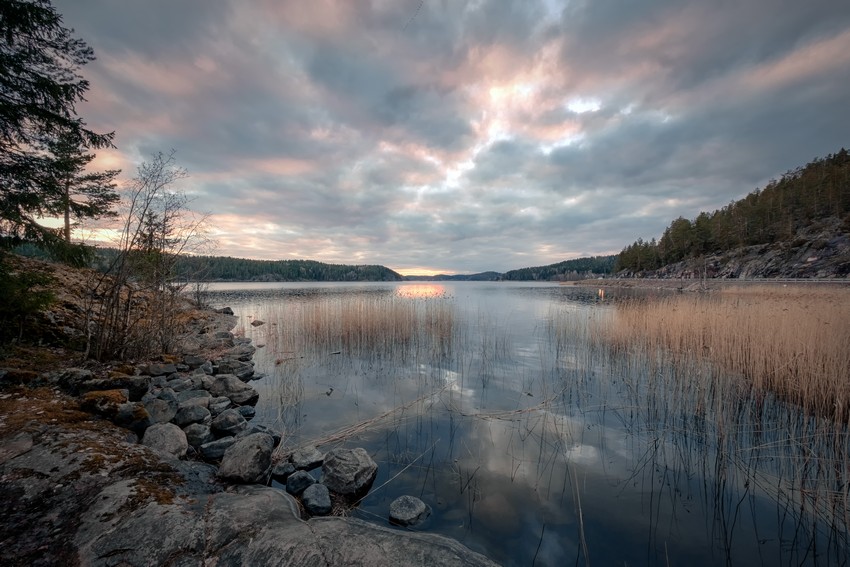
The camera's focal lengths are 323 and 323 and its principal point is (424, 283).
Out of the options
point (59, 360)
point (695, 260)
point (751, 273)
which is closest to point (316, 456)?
point (59, 360)

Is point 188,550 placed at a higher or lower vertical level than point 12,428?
lower

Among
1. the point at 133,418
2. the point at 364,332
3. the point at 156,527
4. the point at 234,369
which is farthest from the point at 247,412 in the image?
the point at 364,332

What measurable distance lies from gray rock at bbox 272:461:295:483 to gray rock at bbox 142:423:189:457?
131 cm

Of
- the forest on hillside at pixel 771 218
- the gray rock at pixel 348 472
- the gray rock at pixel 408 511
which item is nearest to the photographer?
→ the gray rock at pixel 408 511

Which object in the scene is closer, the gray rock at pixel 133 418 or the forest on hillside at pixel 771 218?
the gray rock at pixel 133 418

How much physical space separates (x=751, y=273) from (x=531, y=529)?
218 feet

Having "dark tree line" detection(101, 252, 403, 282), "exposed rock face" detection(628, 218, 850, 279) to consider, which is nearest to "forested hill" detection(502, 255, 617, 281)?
"exposed rock face" detection(628, 218, 850, 279)

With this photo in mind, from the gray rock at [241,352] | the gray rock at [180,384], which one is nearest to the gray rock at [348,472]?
the gray rock at [180,384]

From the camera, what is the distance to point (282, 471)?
169 inches

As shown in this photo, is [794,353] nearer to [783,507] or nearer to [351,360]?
[783,507]

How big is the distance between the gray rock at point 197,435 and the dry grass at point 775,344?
30.8 ft

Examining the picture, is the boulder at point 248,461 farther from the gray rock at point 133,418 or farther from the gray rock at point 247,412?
the gray rock at point 247,412

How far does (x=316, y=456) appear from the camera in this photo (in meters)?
4.65

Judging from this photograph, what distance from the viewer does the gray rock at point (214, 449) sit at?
15.2ft
